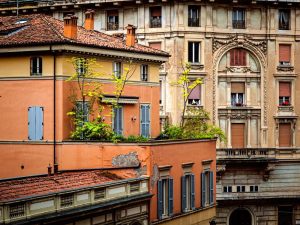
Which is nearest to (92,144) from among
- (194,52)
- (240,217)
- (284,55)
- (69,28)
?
(69,28)

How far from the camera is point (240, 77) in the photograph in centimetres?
5997

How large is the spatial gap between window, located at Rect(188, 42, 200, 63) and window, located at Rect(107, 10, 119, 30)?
6187 mm

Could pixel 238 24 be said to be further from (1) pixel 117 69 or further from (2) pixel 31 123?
(2) pixel 31 123

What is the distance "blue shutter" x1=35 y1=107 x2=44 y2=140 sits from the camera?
124ft

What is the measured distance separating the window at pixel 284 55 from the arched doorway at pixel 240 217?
39.9 ft

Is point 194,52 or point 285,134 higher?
point 194,52

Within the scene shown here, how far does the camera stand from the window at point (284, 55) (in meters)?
61.0

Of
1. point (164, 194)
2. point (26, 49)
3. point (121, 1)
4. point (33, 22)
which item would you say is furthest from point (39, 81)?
point (121, 1)

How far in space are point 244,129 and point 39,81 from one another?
26050mm

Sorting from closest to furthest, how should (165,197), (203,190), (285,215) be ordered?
1. (165,197)
2. (203,190)
3. (285,215)

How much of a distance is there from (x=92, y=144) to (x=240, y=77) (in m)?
26.5

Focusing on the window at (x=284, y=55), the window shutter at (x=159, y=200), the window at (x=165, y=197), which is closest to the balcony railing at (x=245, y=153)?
the window at (x=284, y=55)

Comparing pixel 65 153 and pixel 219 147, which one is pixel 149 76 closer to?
pixel 65 153

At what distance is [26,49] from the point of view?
3812 centimetres
